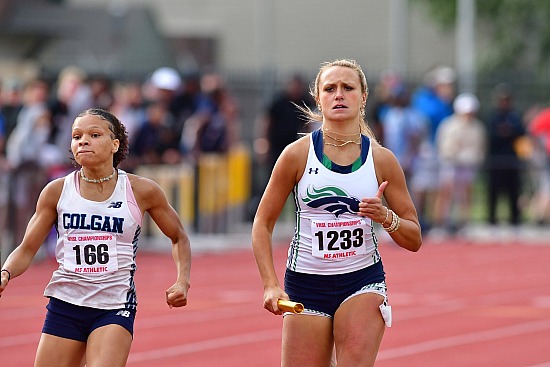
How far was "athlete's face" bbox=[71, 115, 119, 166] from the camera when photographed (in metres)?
6.86

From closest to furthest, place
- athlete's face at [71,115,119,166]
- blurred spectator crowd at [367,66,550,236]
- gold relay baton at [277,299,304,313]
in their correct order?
gold relay baton at [277,299,304,313]
athlete's face at [71,115,119,166]
blurred spectator crowd at [367,66,550,236]

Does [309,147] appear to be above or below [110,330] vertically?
above

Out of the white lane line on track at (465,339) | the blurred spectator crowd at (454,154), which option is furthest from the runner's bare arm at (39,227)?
the blurred spectator crowd at (454,154)

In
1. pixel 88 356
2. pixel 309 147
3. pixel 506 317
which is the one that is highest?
pixel 309 147

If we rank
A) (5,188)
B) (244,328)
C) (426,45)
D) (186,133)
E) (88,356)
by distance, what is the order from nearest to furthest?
1. (88,356)
2. (244,328)
3. (5,188)
4. (186,133)
5. (426,45)

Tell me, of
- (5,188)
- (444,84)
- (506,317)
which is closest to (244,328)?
(506,317)

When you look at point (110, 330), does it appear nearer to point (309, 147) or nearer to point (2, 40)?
point (309, 147)

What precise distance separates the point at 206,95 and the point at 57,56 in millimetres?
17559

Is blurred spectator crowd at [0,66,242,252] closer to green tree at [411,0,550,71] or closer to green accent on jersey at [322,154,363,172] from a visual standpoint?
green accent on jersey at [322,154,363,172]

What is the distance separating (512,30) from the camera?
38562mm

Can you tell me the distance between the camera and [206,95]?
19812 mm

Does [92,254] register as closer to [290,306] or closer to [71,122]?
[290,306]

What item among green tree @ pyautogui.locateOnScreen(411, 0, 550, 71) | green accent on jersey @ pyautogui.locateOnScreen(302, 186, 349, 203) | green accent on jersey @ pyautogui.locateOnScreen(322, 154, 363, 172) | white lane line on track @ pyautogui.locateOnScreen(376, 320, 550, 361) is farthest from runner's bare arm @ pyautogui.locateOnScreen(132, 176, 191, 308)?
green tree @ pyautogui.locateOnScreen(411, 0, 550, 71)

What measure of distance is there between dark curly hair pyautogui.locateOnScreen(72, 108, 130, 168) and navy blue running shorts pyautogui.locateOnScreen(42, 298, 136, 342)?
0.78 m
